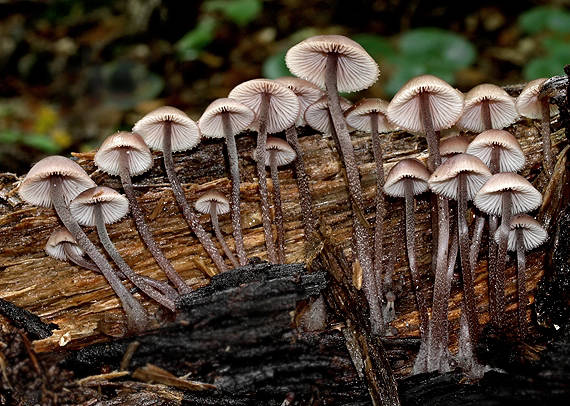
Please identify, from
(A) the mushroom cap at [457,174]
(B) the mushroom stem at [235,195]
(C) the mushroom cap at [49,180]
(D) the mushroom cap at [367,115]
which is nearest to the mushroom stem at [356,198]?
(D) the mushroom cap at [367,115]

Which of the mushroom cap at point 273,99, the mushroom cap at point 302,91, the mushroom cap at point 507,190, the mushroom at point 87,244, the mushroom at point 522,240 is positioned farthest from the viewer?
the mushroom cap at point 302,91

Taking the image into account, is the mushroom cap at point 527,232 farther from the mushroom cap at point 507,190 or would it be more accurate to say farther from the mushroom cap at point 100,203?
the mushroom cap at point 100,203

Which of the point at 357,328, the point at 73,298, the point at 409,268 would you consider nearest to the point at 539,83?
the point at 409,268

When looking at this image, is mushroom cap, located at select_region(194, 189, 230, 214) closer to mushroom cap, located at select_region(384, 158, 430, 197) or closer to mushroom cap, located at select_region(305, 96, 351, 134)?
mushroom cap, located at select_region(305, 96, 351, 134)

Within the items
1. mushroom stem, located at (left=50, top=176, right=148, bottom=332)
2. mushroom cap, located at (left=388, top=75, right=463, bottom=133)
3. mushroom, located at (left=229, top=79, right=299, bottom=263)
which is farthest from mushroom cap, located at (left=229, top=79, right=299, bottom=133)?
mushroom stem, located at (left=50, top=176, right=148, bottom=332)

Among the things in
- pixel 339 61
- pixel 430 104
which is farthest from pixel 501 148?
pixel 339 61

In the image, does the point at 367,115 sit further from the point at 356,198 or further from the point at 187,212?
the point at 187,212
